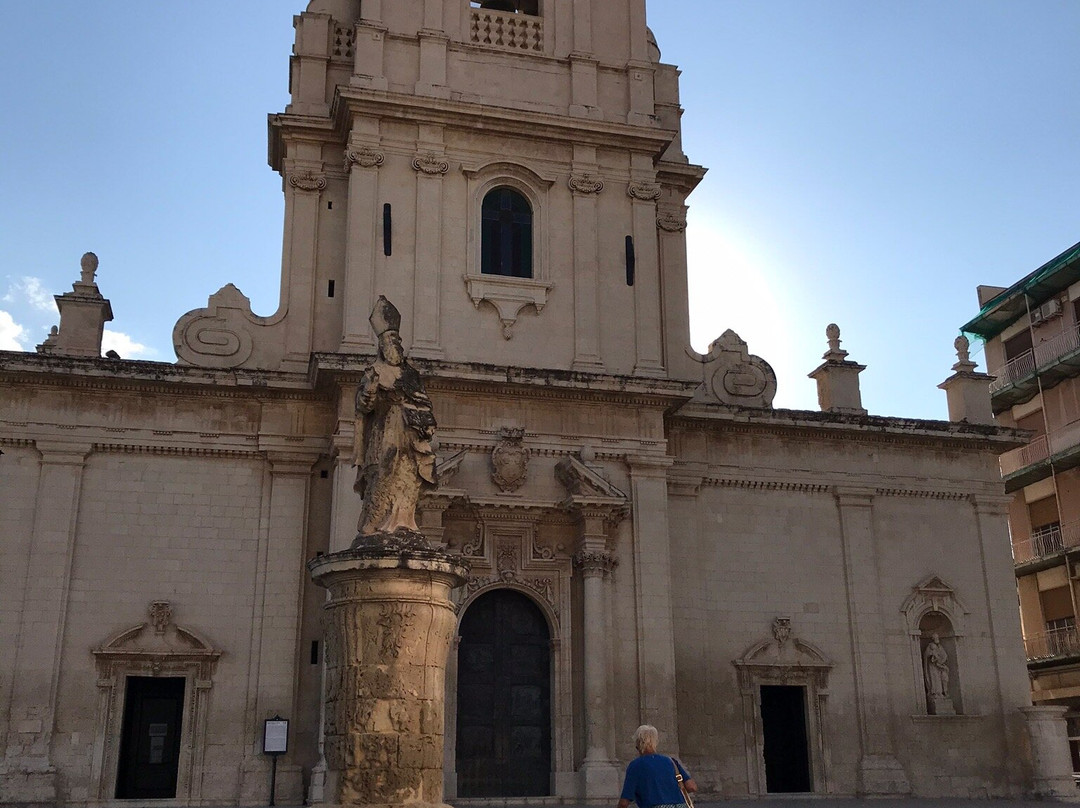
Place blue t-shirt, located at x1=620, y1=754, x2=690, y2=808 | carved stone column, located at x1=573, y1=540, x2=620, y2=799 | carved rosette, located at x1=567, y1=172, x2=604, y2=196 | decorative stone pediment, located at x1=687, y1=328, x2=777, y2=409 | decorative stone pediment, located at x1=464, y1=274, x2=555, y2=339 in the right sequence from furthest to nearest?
decorative stone pediment, located at x1=687, y1=328, x2=777, y2=409
carved rosette, located at x1=567, y1=172, x2=604, y2=196
decorative stone pediment, located at x1=464, y1=274, x2=555, y2=339
carved stone column, located at x1=573, y1=540, x2=620, y2=799
blue t-shirt, located at x1=620, y1=754, x2=690, y2=808

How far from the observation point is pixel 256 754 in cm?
1895

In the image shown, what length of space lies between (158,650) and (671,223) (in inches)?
512

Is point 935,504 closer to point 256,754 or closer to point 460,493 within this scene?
point 460,493

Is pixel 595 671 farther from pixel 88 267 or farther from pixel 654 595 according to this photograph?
pixel 88 267

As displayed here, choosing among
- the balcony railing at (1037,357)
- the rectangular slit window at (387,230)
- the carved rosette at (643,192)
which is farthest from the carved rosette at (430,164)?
the balcony railing at (1037,357)

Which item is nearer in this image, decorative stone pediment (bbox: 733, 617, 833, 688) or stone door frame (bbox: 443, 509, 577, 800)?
stone door frame (bbox: 443, 509, 577, 800)

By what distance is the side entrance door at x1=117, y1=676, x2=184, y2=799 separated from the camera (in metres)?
18.8

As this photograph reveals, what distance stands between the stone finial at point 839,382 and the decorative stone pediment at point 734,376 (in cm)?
144

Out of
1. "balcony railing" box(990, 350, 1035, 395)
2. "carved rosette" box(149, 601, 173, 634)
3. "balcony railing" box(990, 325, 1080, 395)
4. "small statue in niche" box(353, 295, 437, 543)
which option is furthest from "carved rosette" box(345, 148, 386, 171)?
"balcony railing" box(990, 350, 1035, 395)

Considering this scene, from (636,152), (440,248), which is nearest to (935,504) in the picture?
(636,152)

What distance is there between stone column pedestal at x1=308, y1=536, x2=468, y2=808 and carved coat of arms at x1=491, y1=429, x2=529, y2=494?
30.4 ft

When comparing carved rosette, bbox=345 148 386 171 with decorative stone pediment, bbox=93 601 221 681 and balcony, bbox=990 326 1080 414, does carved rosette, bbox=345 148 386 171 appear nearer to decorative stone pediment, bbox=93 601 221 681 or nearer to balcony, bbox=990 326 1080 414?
decorative stone pediment, bbox=93 601 221 681

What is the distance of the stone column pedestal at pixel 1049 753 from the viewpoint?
22.0 metres

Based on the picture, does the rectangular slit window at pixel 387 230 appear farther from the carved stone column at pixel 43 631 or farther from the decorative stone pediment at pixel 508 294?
the carved stone column at pixel 43 631
